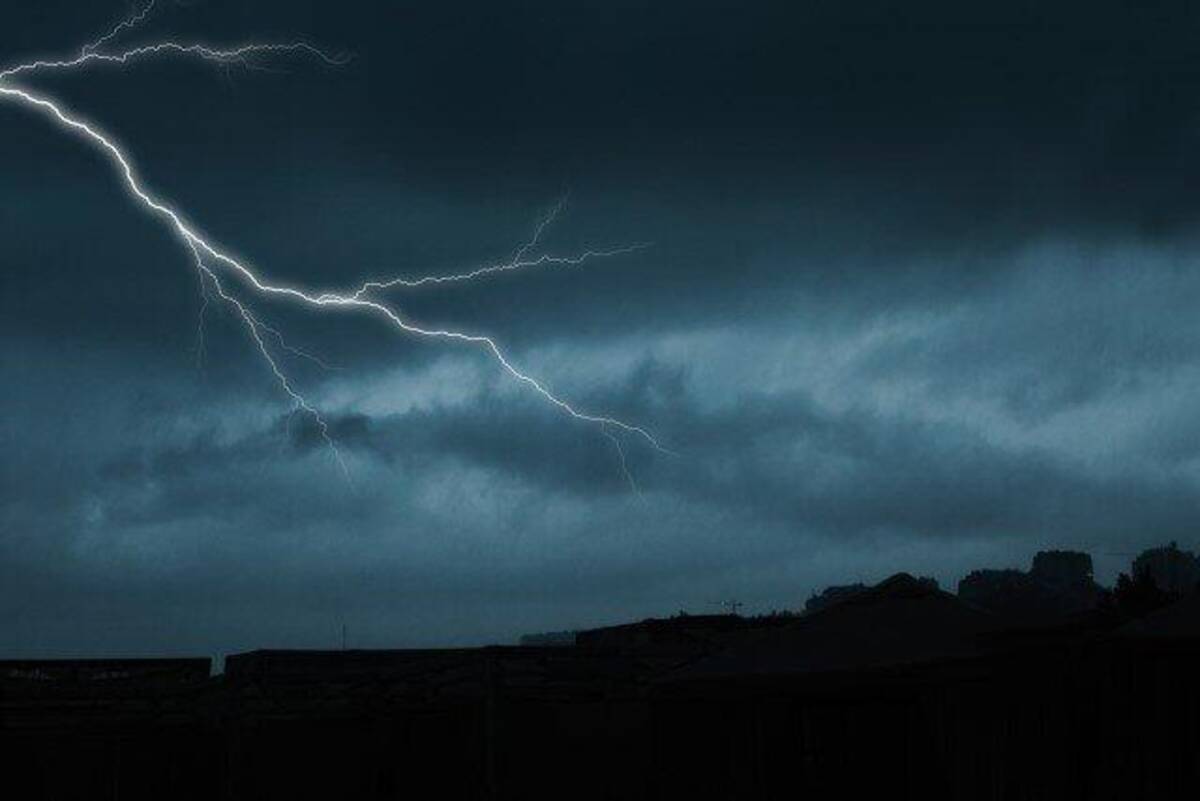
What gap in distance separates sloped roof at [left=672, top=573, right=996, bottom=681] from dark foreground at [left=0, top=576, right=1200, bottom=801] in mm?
25

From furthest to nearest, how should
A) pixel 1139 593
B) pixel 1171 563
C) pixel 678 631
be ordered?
1. pixel 1171 563
2. pixel 1139 593
3. pixel 678 631

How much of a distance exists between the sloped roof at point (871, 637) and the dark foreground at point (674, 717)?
3 cm

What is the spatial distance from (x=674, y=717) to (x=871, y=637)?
171 inches

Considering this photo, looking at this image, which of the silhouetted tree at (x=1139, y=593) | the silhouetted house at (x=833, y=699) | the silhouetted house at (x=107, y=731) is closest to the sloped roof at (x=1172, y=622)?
the silhouetted house at (x=833, y=699)

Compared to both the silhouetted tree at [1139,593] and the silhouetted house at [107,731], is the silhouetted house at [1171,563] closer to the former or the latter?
the silhouetted tree at [1139,593]

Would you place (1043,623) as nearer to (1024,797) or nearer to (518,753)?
(1024,797)

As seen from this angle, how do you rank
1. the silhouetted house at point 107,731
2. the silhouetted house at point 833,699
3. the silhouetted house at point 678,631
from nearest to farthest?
1. the silhouetted house at point 833,699
2. the silhouetted house at point 107,731
3. the silhouetted house at point 678,631

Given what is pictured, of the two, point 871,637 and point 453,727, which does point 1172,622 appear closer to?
point 871,637

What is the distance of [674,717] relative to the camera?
14.1m

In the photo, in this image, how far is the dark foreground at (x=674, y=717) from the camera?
858cm

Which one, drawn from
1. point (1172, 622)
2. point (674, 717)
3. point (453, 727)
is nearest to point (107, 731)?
point (453, 727)

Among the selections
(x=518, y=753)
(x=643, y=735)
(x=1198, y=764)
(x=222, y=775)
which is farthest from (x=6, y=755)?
(x=1198, y=764)

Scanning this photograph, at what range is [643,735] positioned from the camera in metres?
18.3

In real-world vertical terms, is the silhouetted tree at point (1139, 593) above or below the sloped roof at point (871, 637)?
above
